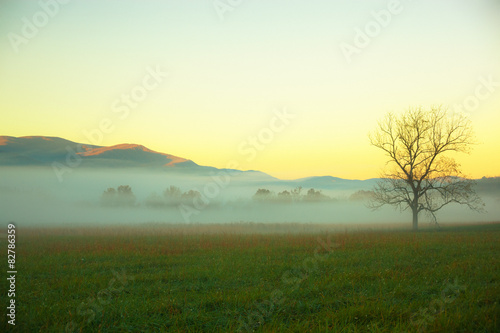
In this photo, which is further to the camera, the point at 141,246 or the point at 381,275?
the point at 141,246

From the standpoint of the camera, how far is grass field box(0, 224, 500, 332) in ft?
22.7

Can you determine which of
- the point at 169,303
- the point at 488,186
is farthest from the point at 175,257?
the point at 488,186

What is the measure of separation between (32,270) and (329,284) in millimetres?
11226

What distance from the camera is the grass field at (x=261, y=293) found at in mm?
6906

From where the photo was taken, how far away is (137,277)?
1098 centimetres

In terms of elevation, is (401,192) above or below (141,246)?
above

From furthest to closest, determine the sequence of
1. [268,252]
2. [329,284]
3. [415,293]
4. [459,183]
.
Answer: [459,183]
[268,252]
[329,284]
[415,293]

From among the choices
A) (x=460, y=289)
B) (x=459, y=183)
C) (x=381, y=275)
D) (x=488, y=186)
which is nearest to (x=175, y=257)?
(x=381, y=275)

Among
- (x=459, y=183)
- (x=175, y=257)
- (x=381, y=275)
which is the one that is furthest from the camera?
(x=459, y=183)

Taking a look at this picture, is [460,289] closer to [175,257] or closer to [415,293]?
[415,293]

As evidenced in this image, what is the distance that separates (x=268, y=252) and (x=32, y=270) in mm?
10353

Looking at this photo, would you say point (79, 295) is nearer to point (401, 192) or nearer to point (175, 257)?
point (175, 257)

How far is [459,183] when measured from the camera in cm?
3566

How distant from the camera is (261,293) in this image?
8.64 m
